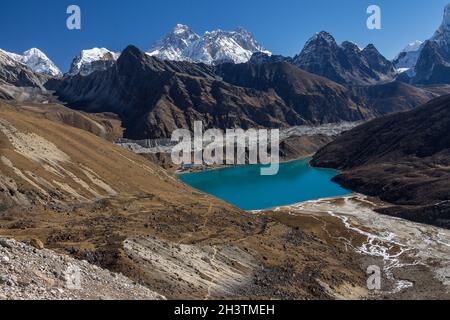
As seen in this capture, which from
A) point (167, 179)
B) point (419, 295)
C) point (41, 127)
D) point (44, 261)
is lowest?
point (419, 295)

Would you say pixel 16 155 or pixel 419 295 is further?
pixel 16 155

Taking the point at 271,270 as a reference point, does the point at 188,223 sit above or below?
above

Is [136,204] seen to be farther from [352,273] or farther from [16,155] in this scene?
[352,273]
